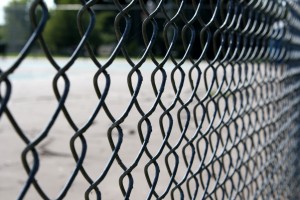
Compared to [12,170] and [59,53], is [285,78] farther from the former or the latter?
[59,53]

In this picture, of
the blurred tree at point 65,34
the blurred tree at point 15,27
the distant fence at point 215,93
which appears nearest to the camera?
the distant fence at point 215,93

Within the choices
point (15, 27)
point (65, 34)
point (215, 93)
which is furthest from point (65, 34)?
point (215, 93)

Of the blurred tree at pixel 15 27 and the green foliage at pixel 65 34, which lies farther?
the green foliage at pixel 65 34

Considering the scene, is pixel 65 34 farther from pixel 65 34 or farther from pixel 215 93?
pixel 215 93

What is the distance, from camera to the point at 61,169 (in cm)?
400

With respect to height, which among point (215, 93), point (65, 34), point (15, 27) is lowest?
point (65, 34)

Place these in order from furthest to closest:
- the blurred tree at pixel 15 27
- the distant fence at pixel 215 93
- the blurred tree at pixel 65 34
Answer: the blurred tree at pixel 65 34
the blurred tree at pixel 15 27
the distant fence at pixel 215 93

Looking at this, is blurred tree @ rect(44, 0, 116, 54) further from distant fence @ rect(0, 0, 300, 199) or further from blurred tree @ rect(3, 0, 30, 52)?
distant fence @ rect(0, 0, 300, 199)

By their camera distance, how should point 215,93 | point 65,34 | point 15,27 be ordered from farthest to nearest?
point 65,34 < point 15,27 < point 215,93

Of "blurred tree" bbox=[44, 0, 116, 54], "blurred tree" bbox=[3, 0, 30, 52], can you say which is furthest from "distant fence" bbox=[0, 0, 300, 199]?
"blurred tree" bbox=[44, 0, 116, 54]

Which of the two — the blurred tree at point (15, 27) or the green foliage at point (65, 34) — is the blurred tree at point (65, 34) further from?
the blurred tree at point (15, 27)

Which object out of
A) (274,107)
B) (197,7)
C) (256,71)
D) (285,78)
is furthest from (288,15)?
(197,7)

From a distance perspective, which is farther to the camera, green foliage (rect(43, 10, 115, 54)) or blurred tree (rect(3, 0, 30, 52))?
green foliage (rect(43, 10, 115, 54))

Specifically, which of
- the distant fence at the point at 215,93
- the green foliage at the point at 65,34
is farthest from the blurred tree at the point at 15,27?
the distant fence at the point at 215,93
